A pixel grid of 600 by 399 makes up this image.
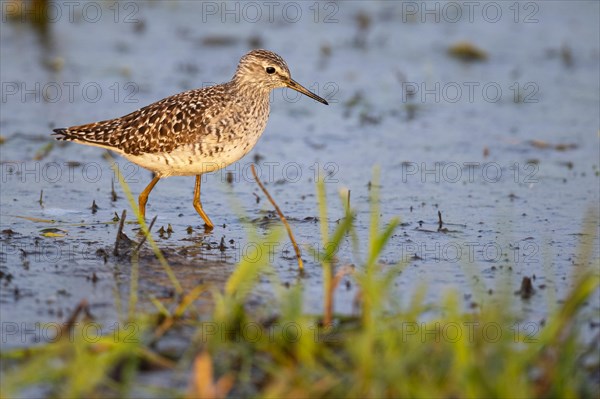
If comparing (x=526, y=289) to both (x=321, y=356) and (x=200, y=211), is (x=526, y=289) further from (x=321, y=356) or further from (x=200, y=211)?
(x=200, y=211)

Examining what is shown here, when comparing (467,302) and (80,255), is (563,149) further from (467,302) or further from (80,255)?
(80,255)

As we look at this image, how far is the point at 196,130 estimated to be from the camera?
8719 mm

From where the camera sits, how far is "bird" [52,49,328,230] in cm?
873

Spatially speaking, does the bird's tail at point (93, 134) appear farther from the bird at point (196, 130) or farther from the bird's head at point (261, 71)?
the bird's head at point (261, 71)

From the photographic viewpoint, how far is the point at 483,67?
14.6 metres

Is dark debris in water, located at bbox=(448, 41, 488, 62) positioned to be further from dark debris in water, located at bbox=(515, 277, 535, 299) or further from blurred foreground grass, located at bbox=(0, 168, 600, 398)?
blurred foreground grass, located at bbox=(0, 168, 600, 398)

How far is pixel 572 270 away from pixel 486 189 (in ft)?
8.09

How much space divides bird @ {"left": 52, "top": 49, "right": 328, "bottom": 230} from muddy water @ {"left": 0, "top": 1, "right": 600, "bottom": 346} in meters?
0.62

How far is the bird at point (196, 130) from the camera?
873 centimetres

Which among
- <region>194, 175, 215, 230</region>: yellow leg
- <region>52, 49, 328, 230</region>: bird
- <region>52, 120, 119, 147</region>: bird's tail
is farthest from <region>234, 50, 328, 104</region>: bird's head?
<region>52, 120, 119, 147</region>: bird's tail

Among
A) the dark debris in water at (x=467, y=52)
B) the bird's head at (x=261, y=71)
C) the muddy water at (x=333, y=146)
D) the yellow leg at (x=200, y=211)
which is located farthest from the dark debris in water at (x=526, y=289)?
the dark debris in water at (x=467, y=52)

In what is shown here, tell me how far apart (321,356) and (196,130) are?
3.72 m

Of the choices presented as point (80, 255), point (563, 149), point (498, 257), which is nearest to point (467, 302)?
point (498, 257)

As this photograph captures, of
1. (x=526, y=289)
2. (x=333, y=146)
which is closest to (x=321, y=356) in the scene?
(x=526, y=289)
